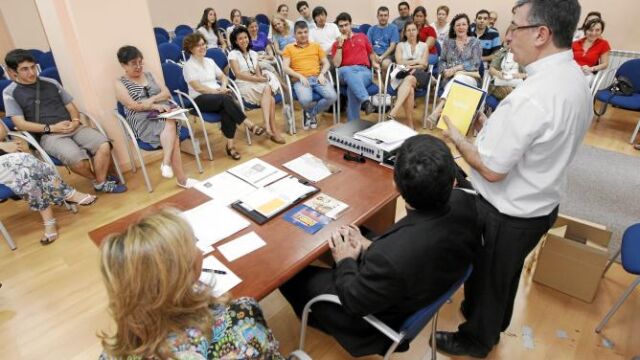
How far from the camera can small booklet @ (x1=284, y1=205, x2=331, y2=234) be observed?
159 centimetres

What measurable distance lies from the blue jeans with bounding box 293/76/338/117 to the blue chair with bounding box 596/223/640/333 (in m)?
3.05

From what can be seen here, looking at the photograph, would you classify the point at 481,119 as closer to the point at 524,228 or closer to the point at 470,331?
the point at 524,228

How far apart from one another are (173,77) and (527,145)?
3.47 meters

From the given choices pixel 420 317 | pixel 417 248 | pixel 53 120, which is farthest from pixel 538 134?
pixel 53 120

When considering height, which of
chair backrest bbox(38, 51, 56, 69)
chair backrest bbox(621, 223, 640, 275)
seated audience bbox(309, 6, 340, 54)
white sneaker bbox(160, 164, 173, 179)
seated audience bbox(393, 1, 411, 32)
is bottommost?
white sneaker bbox(160, 164, 173, 179)

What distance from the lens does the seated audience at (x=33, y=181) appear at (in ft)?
8.22

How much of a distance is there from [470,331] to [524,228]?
1.94 ft

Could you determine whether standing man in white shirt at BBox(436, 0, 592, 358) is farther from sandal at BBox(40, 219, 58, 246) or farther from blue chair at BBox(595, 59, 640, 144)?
blue chair at BBox(595, 59, 640, 144)

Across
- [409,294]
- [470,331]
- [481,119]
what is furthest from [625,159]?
[409,294]

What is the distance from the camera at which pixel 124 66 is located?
315 centimetres

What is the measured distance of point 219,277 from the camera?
52.8 inches

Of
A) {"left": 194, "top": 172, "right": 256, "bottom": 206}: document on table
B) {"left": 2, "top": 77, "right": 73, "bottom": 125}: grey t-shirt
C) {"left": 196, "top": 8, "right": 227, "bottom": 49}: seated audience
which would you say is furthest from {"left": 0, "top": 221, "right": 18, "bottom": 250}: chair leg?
{"left": 196, "top": 8, "right": 227, "bottom": 49}: seated audience

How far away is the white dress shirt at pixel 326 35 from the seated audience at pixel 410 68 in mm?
957

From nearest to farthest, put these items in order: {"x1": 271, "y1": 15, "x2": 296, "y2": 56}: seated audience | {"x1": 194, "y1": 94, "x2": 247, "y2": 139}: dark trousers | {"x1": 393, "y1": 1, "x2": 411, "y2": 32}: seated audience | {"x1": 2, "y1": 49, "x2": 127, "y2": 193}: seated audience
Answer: {"x1": 2, "y1": 49, "x2": 127, "y2": 193}: seated audience, {"x1": 194, "y1": 94, "x2": 247, "y2": 139}: dark trousers, {"x1": 271, "y1": 15, "x2": 296, "y2": 56}: seated audience, {"x1": 393, "y1": 1, "x2": 411, "y2": 32}: seated audience
